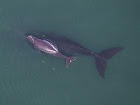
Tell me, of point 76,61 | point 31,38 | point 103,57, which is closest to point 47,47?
point 31,38

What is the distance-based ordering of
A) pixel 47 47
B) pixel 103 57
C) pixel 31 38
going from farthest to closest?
pixel 103 57 → pixel 31 38 → pixel 47 47

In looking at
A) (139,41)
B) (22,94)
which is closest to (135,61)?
(139,41)

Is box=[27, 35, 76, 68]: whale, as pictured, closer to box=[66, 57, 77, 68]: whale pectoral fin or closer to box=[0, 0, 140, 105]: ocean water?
box=[66, 57, 77, 68]: whale pectoral fin

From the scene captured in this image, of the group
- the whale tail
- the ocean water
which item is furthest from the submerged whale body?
the ocean water

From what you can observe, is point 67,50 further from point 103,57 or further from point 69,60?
point 103,57

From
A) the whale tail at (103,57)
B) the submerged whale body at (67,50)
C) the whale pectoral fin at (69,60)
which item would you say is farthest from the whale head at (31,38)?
the whale tail at (103,57)
